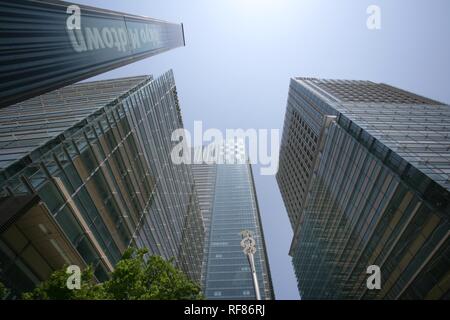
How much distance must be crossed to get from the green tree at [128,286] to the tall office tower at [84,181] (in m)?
3.18

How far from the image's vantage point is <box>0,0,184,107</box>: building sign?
17116 mm

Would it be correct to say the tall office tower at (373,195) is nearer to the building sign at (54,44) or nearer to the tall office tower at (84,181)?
the tall office tower at (84,181)

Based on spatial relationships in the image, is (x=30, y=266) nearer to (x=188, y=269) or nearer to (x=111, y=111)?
(x=111, y=111)

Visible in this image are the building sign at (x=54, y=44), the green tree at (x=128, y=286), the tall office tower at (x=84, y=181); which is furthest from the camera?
the building sign at (x=54, y=44)

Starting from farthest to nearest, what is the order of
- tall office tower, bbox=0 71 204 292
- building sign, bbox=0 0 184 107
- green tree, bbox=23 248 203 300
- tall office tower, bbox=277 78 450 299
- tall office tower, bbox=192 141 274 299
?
tall office tower, bbox=192 141 274 299
tall office tower, bbox=277 78 450 299
building sign, bbox=0 0 184 107
tall office tower, bbox=0 71 204 292
green tree, bbox=23 248 203 300

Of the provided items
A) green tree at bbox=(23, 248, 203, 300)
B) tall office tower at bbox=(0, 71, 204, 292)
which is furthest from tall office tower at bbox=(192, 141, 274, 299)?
green tree at bbox=(23, 248, 203, 300)

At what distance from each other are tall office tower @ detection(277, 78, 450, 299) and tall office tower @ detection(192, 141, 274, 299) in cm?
1156

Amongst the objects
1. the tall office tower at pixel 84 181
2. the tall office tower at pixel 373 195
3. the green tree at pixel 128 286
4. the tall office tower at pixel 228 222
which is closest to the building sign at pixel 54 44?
the tall office tower at pixel 84 181

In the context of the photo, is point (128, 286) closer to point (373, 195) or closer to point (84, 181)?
point (84, 181)

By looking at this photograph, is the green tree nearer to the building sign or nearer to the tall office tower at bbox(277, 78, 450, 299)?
the building sign

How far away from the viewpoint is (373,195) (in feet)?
101

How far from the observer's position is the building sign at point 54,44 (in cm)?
1712
